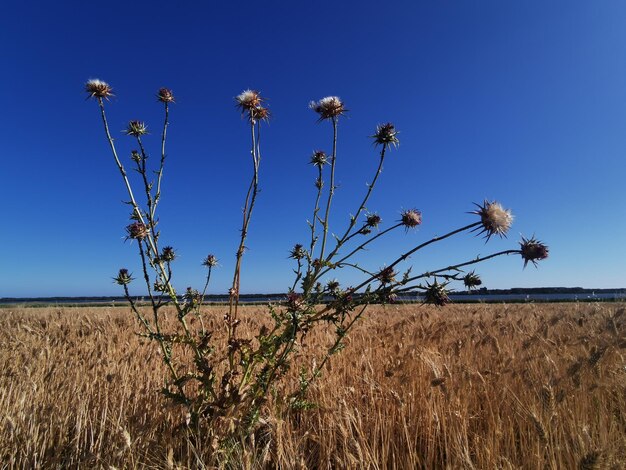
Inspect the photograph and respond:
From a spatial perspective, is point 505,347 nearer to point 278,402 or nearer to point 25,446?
point 278,402

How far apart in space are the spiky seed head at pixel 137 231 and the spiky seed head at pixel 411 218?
2.02 metres

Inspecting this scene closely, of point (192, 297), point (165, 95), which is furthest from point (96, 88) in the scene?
point (192, 297)

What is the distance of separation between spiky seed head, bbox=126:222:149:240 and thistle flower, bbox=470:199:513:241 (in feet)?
7.96

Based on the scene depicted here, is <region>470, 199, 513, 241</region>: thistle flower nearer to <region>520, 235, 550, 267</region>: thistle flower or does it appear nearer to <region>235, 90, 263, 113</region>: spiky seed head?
<region>520, 235, 550, 267</region>: thistle flower

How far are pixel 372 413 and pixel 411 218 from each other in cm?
169

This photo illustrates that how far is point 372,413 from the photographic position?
128 inches

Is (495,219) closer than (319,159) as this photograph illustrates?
Yes

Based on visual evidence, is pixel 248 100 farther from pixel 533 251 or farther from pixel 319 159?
pixel 533 251

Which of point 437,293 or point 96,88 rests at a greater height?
point 96,88

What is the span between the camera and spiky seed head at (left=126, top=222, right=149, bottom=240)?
279 cm

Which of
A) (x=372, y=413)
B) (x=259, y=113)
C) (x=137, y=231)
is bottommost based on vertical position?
(x=372, y=413)

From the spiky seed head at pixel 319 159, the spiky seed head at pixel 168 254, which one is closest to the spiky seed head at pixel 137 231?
the spiky seed head at pixel 168 254

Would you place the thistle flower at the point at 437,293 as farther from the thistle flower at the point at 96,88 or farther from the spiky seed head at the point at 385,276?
the thistle flower at the point at 96,88

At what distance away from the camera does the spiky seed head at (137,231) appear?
2.79 m
